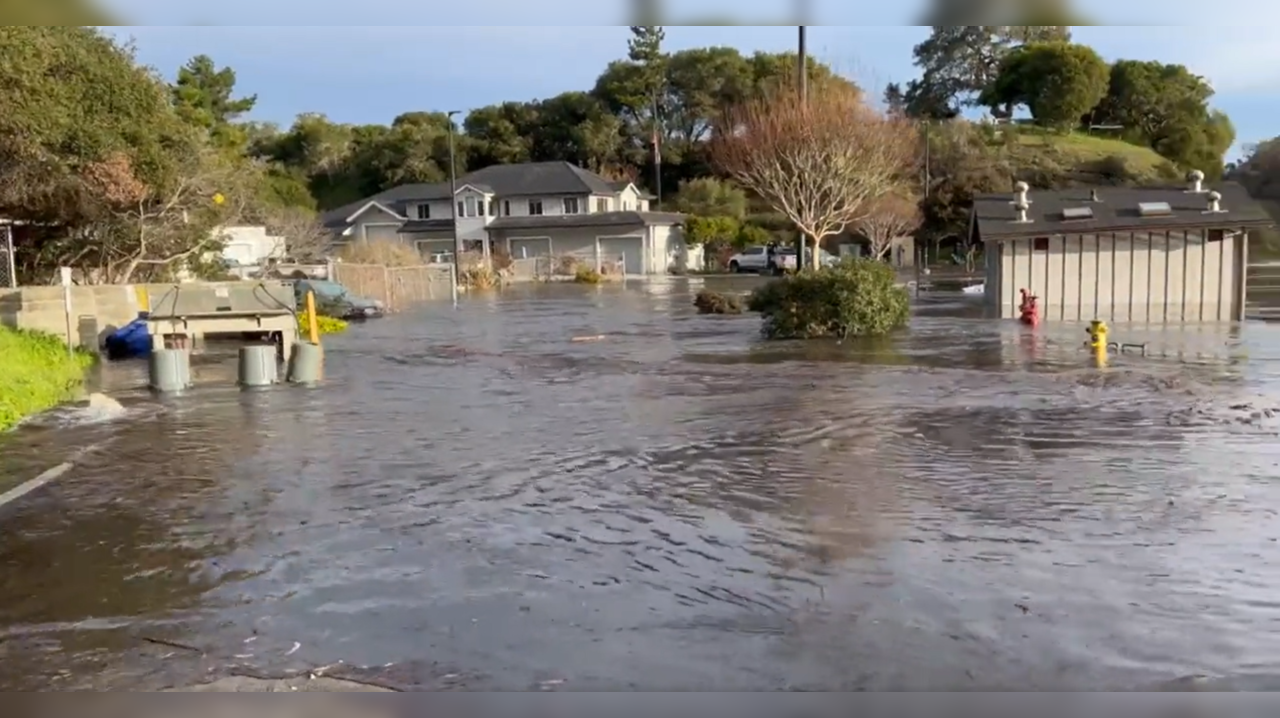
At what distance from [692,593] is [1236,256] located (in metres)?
24.9

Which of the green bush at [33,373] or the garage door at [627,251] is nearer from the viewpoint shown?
the green bush at [33,373]

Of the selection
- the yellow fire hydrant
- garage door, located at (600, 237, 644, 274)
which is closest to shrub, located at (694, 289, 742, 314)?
the yellow fire hydrant

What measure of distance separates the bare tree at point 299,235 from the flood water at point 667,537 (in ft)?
108

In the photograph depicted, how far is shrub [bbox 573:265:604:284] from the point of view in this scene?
2175 inches

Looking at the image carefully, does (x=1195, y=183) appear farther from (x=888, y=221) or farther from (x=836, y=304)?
(x=888, y=221)

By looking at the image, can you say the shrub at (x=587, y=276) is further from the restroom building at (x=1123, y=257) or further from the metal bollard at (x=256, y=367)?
the metal bollard at (x=256, y=367)

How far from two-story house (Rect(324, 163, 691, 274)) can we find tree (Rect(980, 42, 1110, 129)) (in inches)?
762

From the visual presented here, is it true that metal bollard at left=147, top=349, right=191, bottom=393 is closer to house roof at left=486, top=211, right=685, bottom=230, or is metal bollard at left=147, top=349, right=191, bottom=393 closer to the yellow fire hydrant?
the yellow fire hydrant

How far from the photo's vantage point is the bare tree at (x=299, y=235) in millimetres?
47703

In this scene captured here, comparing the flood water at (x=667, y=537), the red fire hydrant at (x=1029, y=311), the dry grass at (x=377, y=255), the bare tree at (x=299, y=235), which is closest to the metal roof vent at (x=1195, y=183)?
the red fire hydrant at (x=1029, y=311)

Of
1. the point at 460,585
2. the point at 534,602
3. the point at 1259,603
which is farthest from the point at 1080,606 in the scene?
the point at 460,585

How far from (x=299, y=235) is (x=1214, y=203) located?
120 ft

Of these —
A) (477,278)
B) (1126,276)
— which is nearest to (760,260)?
(477,278)

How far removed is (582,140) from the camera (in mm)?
77625
